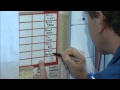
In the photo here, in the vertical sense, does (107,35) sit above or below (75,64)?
above

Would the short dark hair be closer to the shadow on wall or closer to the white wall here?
the shadow on wall

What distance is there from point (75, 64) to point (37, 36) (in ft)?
0.77

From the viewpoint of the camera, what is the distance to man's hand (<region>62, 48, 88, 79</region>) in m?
1.35

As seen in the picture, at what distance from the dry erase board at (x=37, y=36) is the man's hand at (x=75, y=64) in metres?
0.05

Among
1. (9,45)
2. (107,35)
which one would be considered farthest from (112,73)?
(9,45)

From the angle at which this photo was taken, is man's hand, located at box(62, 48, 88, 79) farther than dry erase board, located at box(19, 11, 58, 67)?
Yes

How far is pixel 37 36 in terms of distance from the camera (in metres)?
1.27

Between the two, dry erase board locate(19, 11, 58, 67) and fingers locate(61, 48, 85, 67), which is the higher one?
dry erase board locate(19, 11, 58, 67)

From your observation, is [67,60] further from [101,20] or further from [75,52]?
[101,20]

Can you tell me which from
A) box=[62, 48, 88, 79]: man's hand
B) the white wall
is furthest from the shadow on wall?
the white wall

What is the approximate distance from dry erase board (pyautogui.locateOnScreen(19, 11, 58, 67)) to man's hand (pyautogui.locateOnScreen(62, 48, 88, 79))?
54mm

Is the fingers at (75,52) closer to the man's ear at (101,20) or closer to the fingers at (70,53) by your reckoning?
the fingers at (70,53)
